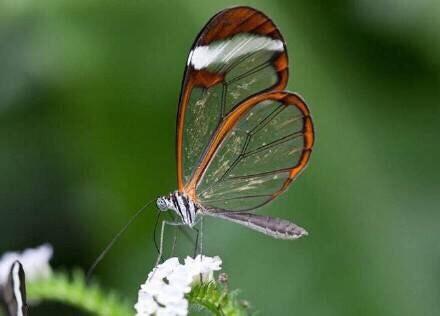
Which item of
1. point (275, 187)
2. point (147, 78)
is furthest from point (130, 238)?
point (275, 187)

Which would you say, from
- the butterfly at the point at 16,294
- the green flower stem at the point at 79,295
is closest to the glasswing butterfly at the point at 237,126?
the green flower stem at the point at 79,295

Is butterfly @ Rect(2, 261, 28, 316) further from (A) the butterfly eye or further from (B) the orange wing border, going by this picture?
(B) the orange wing border

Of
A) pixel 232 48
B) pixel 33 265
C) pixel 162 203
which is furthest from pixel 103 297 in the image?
pixel 232 48

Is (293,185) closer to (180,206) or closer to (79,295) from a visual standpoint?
(180,206)

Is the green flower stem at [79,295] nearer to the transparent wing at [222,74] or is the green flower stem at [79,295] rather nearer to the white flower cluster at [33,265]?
the white flower cluster at [33,265]

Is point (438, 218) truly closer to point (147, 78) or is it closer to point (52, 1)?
point (147, 78)

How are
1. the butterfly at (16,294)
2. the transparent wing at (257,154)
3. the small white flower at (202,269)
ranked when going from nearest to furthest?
the butterfly at (16,294), the small white flower at (202,269), the transparent wing at (257,154)
